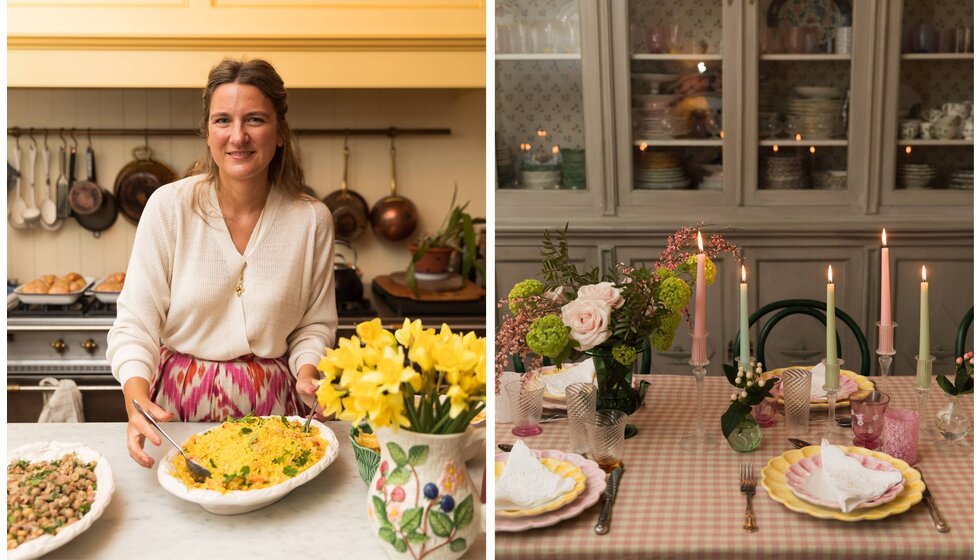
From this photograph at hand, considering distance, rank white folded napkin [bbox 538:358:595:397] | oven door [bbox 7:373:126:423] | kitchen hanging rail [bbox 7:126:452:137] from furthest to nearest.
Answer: kitchen hanging rail [bbox 7:126:452:137]
oven door [bbox 7:373:126:423]
white folded napkin [bbox 538:358:595:397]

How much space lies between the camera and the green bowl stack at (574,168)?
304cm

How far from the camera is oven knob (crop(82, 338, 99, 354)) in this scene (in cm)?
259

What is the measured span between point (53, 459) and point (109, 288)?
1653 millimetres

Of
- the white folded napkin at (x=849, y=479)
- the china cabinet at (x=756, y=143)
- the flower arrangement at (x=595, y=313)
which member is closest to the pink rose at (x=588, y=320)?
the flower arrangement at (x=595, y=313)

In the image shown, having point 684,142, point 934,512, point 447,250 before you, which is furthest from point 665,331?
point 684,142

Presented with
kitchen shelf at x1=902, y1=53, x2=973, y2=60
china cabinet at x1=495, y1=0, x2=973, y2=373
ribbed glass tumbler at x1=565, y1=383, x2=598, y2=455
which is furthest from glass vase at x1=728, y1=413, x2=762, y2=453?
kitchen shelf at x1=902, y1=53, x2=973, y2=60

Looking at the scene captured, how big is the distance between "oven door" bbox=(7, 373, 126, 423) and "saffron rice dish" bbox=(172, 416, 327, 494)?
1.53 meters

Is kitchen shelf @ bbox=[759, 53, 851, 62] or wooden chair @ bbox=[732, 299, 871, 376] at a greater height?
kitchen shelf @ bbox=[759, 53, 851, 62]

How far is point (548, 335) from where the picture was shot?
1.38 meters

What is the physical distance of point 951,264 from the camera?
9.94 ft

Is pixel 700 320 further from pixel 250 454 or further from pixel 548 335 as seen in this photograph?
pixel 250 454

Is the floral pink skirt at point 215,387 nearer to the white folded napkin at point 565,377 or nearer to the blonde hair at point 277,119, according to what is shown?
the blonde hair at point 277,119

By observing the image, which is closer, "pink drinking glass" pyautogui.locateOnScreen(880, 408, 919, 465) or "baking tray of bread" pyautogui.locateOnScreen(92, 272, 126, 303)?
"pink drinking glass" pyautogui.locateOnScreen(880, 408, 919, 465)

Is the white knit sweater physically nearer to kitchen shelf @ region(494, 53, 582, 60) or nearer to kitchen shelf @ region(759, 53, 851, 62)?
kitchen shelf @ region(494, 53, 582, 60)
